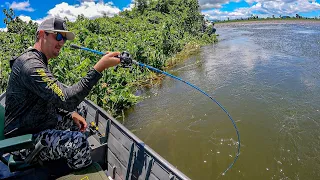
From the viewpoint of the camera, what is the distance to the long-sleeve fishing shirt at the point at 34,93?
239 centimetres

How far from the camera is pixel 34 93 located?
2.58 metres

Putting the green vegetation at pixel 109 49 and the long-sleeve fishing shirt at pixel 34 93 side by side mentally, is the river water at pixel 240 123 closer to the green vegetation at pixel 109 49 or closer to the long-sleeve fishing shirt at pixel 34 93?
the green vegetation at pixel 109 49

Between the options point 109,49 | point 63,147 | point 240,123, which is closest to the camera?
point 63,147

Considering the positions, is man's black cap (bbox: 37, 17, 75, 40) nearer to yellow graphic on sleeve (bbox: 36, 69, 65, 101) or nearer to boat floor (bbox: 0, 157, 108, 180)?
yellow graphic on sleeve (bbox: 36, 69, 65, 101)

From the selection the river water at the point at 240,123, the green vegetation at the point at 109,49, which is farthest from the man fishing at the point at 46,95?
the green vegetation at the point at 109,49

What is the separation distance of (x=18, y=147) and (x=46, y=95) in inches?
22.7

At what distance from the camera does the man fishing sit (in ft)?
7.91

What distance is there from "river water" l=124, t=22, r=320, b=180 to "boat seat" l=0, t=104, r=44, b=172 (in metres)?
3.70

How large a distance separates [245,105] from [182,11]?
34.4 m

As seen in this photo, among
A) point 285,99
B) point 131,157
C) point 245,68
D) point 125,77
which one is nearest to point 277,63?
point 245,68

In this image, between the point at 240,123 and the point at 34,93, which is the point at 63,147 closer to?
the point at 34,93

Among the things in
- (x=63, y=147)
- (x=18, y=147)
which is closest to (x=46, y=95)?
(x=18, y=147)

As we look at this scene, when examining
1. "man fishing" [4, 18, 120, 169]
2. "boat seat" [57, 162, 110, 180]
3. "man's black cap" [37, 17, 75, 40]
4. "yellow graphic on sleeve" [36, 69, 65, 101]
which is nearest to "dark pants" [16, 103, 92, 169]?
"man fishing" [4, 18, 120, 169]

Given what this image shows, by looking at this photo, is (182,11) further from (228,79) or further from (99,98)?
(99,98)
